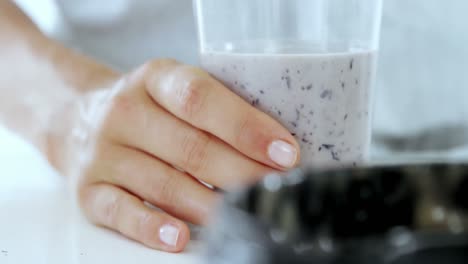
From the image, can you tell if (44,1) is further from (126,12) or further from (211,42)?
(211,42)

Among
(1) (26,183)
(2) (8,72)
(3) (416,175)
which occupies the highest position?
(3) (416,175)

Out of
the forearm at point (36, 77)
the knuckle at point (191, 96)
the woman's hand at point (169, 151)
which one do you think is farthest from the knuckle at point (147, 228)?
the forearm at point (36, 77)

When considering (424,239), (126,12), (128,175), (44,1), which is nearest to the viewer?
(424,239)

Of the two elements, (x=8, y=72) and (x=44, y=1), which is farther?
(x=44, y=1)

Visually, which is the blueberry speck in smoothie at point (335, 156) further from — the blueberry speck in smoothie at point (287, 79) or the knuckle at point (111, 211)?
the knuckle at point (111, 211)

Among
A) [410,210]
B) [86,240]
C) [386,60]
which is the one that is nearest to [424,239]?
[410,210]

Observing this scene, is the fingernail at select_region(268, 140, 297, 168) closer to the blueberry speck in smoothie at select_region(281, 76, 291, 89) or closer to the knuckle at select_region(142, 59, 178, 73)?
the blueberry speck in smoothie at select_region(281, 76, 291, 89)

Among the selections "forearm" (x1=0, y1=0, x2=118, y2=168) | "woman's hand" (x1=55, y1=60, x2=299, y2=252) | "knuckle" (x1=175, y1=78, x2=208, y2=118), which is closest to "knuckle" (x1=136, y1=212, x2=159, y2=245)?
"woman's hand" (x1=55, y1=60, x2=299, y2=252)

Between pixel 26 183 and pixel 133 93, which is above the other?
pixel 133 93
